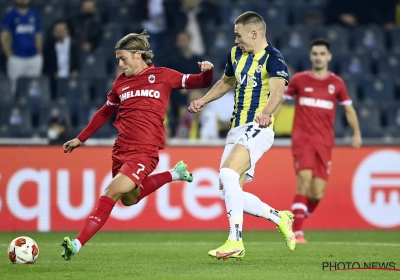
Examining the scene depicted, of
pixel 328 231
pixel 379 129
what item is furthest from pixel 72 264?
pixel 379 129

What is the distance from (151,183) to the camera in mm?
9555

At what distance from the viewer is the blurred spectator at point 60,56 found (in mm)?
16734

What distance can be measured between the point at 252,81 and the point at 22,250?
2.71 metres

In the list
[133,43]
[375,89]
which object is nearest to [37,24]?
[375,89]

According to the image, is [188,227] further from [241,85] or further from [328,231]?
[241,85]

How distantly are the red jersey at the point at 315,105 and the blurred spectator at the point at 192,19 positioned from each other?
5.35m

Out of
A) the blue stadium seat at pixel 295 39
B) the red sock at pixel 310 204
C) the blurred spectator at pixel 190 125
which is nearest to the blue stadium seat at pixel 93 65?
the blurred spectator at pixel 190 125

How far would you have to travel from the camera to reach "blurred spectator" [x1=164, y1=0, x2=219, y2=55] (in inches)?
666

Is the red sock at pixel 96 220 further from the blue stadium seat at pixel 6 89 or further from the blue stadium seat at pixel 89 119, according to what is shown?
the blue stadium seat at pixel 6 89

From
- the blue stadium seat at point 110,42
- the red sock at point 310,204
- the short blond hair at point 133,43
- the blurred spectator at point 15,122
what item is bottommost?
the red sock at point 310,204

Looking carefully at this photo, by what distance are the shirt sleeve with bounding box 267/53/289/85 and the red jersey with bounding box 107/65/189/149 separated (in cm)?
86

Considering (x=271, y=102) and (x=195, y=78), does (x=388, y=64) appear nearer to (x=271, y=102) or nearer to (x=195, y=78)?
(x=195, y=78)

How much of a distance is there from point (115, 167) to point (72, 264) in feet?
3.67

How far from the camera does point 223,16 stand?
18.3 m
